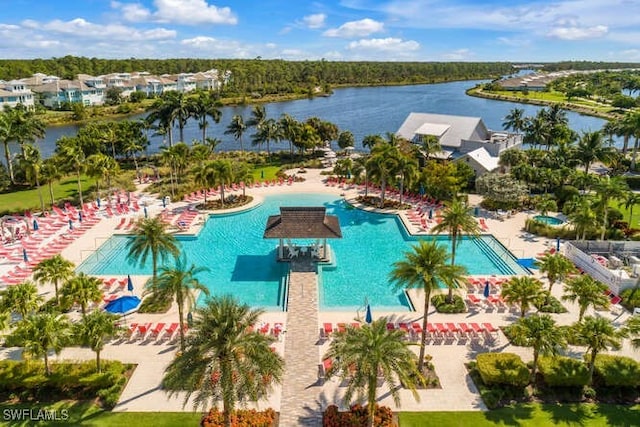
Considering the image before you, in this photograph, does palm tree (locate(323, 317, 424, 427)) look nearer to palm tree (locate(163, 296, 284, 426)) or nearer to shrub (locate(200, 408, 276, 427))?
palm tree (locate(163, 296, 284, 426))

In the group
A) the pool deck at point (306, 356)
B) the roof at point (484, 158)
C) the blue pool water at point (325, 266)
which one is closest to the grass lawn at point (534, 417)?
the pool deck at point (306, 356)

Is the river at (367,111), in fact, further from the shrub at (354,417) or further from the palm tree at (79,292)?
the shrub at (354,417)

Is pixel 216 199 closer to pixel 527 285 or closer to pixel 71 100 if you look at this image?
pixel 527 285

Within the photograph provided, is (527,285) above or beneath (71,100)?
beneath

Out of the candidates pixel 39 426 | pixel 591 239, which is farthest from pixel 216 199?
pixel 591 239

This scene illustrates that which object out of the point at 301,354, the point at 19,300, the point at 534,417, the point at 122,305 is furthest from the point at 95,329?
the point at 534,417

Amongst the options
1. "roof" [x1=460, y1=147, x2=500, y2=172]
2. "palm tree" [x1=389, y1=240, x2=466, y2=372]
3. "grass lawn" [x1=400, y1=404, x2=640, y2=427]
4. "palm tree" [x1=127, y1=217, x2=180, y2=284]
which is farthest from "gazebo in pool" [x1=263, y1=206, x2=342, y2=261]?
"roof" [x1=460, y1=147, x2=500, y2=172]

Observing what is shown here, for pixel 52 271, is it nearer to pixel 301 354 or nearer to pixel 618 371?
pixel 301 354
